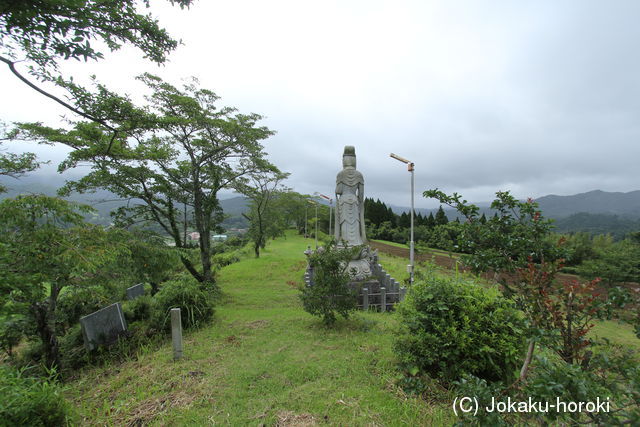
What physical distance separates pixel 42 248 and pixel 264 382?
336 centimetres

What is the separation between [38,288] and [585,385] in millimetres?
4930

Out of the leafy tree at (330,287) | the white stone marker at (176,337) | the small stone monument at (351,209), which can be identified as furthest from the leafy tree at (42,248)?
the small stone monument at (351,209)

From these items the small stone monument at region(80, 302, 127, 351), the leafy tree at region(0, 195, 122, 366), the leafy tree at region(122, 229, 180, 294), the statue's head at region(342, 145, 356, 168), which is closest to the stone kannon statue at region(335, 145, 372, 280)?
the statue's head at region(342, 145, 356, 168)

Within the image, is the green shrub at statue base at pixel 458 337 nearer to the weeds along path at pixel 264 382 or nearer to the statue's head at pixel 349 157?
the weeds along path at pixel 264 382

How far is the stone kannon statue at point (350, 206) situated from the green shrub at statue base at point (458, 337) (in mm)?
5505

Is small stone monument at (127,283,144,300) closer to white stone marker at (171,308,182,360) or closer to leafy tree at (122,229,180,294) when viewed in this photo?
leafy tree at (122,229,180,294)

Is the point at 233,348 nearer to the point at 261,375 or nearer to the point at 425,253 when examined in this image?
the point at 261,375

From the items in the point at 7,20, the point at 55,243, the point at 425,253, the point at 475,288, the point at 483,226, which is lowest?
the point at 425,253

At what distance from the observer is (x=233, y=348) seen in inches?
193

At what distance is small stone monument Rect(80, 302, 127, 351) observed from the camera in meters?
4.93

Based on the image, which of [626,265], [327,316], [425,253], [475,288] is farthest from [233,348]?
[425,253]

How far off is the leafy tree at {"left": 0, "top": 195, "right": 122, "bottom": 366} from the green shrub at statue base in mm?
4095

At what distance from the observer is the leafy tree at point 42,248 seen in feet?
9.28

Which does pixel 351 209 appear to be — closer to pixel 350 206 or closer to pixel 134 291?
pixel 350 206
